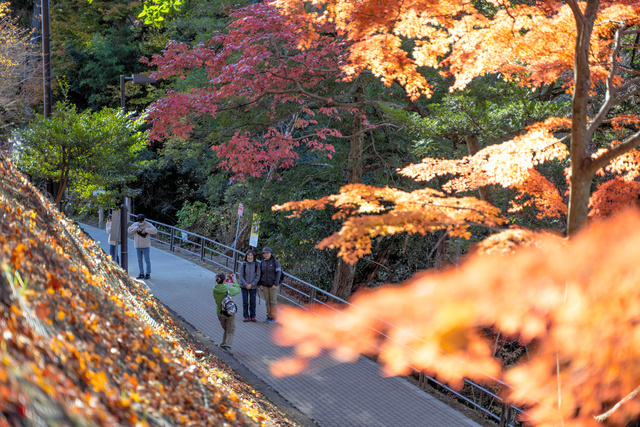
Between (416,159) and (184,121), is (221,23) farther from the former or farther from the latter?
(416,159)

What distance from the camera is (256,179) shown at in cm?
1418

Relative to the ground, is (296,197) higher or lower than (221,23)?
lower

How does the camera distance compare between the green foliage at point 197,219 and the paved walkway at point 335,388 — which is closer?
the paved walkway at point 335,388

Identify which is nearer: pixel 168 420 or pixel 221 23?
pixel 168 420

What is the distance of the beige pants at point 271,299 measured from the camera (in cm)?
1100

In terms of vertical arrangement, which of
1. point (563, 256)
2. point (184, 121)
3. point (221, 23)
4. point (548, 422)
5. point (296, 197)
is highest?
point (221, 23)

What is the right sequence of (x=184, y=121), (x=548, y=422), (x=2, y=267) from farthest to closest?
(x=184, y=121) → (x=548, y=422) → (x=2, y=267)

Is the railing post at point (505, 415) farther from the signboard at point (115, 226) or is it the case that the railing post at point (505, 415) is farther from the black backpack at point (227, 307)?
the signboard at point (115, 226)

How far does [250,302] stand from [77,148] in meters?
5.59

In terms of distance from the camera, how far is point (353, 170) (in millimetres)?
12672

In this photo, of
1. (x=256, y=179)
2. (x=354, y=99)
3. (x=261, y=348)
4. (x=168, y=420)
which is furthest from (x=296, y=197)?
(x=168, y=420)

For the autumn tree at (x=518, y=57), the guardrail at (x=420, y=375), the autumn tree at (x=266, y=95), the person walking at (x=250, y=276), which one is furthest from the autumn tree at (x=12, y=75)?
the autumn tree at (x=518, y=57)

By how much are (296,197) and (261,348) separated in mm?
5119

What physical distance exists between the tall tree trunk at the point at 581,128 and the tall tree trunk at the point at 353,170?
268 inches
